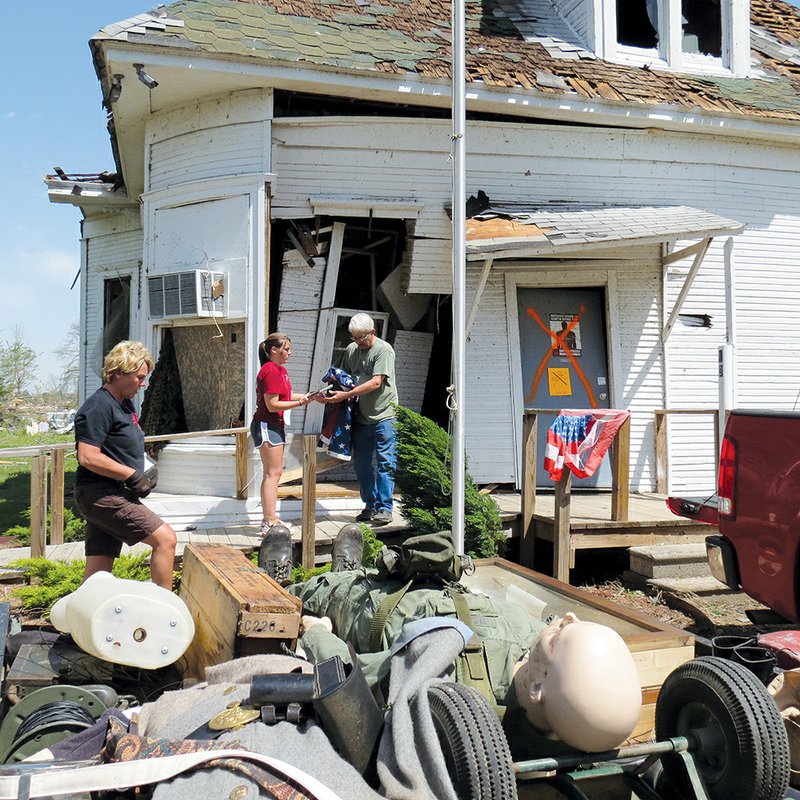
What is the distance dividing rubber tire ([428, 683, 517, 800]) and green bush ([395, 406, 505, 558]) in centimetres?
381

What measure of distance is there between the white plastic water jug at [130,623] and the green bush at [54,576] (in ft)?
5.16

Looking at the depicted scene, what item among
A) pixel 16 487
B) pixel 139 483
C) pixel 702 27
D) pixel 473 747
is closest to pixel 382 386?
pixel 139 483

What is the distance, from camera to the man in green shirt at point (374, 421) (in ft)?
23.4

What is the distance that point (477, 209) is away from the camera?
857 cm

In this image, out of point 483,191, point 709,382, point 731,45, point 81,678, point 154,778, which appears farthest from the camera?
Answer: point 731,45

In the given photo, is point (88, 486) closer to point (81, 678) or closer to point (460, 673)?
point (81, 678)

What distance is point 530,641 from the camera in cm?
338

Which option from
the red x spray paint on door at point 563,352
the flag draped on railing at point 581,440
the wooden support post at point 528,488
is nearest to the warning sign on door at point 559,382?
the red x spray paint on door at point 563,352

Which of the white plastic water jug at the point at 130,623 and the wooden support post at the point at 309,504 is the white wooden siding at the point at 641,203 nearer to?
the wooden support post at the point at 309,504

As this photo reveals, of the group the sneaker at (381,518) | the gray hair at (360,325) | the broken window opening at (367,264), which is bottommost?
the sneaker at (381,518)

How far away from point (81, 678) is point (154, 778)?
1.84 metres

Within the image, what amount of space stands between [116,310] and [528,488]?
28.2ft

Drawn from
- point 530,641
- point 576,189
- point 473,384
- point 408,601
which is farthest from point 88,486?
point 576,189

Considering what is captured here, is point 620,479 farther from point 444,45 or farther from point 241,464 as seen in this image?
point 444,45
